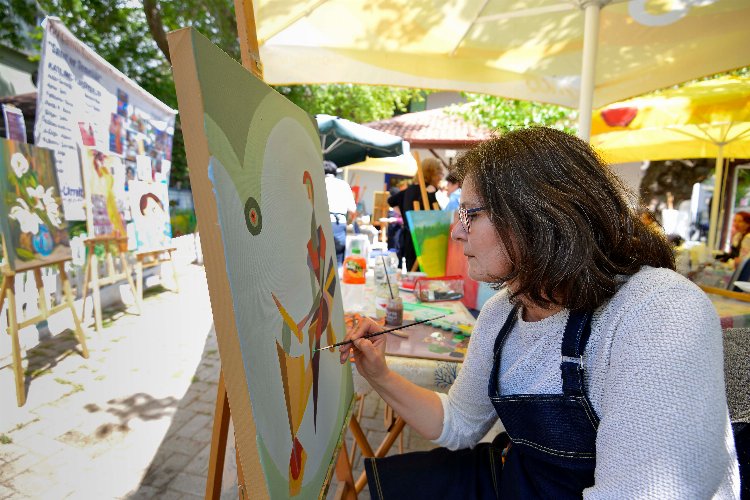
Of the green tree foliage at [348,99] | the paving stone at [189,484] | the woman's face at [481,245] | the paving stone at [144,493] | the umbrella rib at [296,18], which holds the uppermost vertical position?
the green tree foliage at [348,99]

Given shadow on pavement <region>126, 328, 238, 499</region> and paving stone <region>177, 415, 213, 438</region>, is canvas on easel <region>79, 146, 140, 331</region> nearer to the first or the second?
shadow on pavement <region>126, 328, 238, 499</region>

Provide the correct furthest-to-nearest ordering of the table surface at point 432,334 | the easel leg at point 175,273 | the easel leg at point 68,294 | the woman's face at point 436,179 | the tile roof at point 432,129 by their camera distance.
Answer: the tile roof at point 432,129, the woman's face at point 436,179, the easel leg at point 175,273, the easel leg at point 68,294, the table surface at point 432,334

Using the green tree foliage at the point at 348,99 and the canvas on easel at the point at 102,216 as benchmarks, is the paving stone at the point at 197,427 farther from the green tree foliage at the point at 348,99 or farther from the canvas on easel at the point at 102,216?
the green tree foliage at the point at 348,99

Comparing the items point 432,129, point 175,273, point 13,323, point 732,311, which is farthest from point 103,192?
point 432,129

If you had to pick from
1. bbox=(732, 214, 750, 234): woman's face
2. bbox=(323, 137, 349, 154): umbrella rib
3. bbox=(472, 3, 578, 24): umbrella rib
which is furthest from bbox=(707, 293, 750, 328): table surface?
bbox=(323, 137, 349, 154): umbrella rib

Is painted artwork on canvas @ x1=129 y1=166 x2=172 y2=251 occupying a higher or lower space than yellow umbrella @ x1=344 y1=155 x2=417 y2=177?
lower

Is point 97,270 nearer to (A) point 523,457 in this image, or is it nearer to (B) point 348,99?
(A) point 523,457

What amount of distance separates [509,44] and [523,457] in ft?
9.24

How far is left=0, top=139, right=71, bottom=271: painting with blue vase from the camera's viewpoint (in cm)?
190

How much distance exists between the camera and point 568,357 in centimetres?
86

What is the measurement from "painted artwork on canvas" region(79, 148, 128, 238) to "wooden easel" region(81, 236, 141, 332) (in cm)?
5

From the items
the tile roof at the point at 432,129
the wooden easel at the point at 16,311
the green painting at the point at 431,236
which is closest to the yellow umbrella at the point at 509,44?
the green painting at the point at 431,236

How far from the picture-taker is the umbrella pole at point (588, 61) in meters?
2.43

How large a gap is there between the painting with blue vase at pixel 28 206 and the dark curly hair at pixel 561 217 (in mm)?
2114
